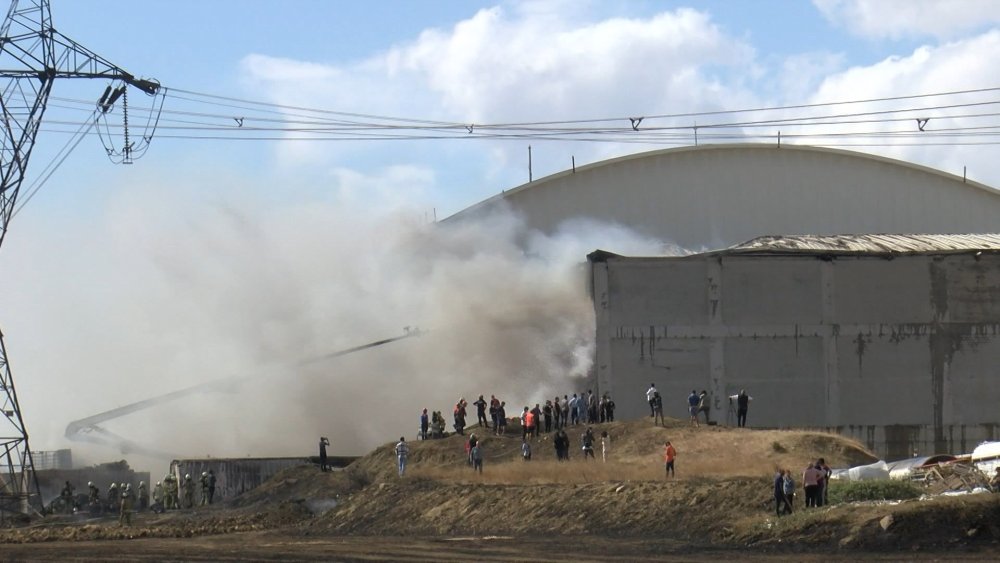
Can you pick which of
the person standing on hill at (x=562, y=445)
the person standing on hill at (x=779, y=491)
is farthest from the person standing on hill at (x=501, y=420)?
the person standing on hill at (x=779, y=491)

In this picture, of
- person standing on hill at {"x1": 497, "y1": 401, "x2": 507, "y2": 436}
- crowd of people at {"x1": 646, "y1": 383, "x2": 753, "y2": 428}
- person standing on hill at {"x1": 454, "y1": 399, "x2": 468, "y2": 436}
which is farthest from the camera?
person standing on hill at {"x1": 454, "y1": 399, "x2": 468, "y2": 436}

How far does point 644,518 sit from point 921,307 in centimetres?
2214

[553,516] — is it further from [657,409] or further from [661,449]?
[657,409]

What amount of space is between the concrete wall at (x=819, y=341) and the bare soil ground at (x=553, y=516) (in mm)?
6025

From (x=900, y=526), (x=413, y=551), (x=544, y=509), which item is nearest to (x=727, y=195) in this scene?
(x=544, y=509)

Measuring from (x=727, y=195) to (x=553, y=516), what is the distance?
126 ft

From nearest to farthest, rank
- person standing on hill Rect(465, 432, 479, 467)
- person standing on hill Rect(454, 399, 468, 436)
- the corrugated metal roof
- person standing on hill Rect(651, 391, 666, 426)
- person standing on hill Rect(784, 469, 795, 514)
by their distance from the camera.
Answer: person standing on hill Rect(784, 469, 795, 514)
person standing on hill Rect(465, 432, 479, 467)
person standing on hill Rect(651, 391, 666, 426)
person standing on hill Rect(454, 399, 468, 436)
the corrugated metal roof

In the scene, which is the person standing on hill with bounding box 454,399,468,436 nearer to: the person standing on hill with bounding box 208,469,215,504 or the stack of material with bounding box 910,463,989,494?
the person standing on hill with bounding box 208,469,215,504

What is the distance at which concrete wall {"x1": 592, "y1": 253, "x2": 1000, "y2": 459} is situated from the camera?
54906 mm

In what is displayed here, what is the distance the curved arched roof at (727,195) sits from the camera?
74.4m

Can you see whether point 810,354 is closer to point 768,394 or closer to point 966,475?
point 768,394

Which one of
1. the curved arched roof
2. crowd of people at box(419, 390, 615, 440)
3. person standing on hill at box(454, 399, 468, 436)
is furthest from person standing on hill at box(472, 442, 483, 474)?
the curved arched roof

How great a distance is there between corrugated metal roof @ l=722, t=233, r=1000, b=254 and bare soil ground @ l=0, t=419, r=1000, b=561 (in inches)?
429

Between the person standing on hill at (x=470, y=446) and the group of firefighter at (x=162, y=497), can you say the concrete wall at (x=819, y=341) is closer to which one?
the person standing on hill at (x=470, y=446)
